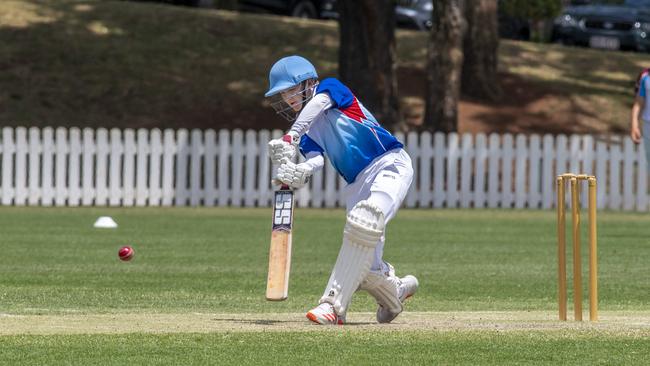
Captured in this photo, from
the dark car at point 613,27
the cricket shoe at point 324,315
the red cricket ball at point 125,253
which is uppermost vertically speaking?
the cricket shoe at point 324,315

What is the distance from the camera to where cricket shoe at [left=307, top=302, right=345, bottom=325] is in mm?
9523

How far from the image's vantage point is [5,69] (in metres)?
35.0

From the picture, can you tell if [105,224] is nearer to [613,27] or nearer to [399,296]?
[399,296]

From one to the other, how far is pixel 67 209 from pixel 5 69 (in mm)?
10352

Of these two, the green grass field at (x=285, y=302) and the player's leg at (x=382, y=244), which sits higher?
the player's leg at (x=382, y=244)

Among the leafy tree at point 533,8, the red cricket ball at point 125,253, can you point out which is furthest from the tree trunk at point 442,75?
the leafy tree at point 533,8

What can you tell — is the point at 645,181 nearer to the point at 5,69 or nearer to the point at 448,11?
the point at 448,11

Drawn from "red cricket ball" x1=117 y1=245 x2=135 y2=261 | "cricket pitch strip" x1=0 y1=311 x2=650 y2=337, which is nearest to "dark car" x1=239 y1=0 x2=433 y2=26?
"red cricket ball" x1=117 y1=245 x2=135 y2=261

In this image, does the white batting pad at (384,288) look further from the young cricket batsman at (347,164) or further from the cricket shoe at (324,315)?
the cricket shoe at (324,315)

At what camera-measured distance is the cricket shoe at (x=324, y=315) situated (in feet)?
31.2

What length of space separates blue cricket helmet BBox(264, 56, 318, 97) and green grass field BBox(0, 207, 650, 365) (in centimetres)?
145

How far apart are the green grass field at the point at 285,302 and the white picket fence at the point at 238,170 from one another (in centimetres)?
235

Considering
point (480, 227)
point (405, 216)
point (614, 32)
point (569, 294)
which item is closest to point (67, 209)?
point (405, 216)

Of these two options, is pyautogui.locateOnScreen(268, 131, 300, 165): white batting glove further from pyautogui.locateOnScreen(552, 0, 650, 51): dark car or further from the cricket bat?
pyautogui.locateOnScreen(552, 0, 650, 51): dark car
